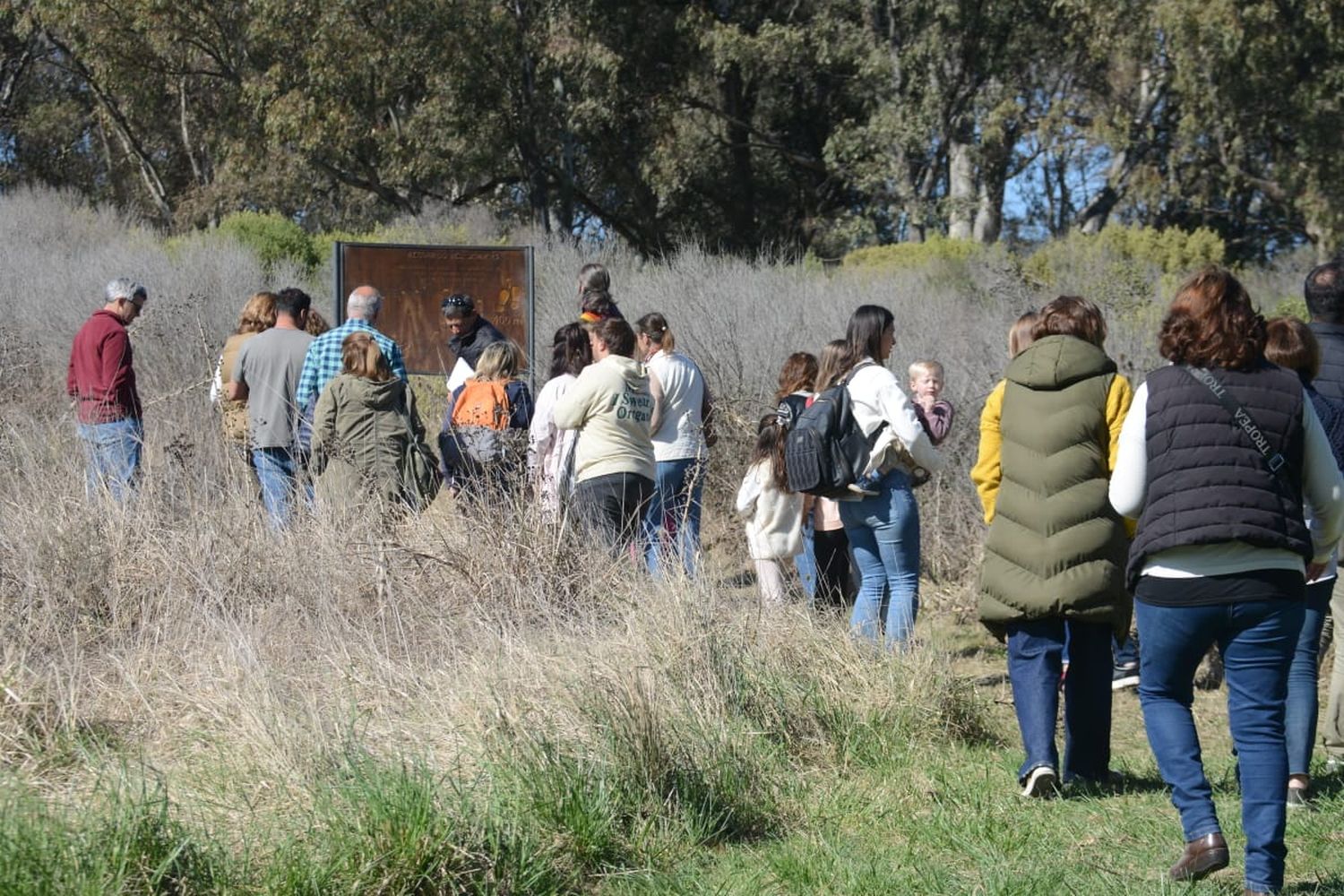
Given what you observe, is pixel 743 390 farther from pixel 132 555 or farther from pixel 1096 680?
pixel 1096 680

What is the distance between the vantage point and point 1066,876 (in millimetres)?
4230

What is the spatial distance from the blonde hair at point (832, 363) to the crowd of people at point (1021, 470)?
0.01 meters

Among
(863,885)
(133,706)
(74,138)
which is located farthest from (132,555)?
(74,138)

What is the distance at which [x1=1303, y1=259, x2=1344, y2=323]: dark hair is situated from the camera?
5.28 m

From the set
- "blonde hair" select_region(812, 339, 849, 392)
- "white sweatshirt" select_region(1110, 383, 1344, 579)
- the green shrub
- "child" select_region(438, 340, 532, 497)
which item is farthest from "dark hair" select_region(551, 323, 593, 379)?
the green shrub

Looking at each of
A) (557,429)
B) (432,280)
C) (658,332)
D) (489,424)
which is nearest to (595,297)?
(658,332)

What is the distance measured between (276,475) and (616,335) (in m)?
2.05

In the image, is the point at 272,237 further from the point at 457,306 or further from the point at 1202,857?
the point at 1202,857

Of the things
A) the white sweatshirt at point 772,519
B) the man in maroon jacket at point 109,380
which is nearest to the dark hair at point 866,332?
the white sweatshirt at point 772,519

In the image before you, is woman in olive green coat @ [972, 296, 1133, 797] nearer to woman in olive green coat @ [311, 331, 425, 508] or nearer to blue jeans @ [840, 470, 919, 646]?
blue jeans @ [840, 470, 919, 646]

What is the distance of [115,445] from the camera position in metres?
8.28

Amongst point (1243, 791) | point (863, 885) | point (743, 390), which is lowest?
point (863, 885)

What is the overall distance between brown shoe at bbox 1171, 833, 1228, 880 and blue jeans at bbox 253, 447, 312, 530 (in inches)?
191

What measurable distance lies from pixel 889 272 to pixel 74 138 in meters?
24.6
